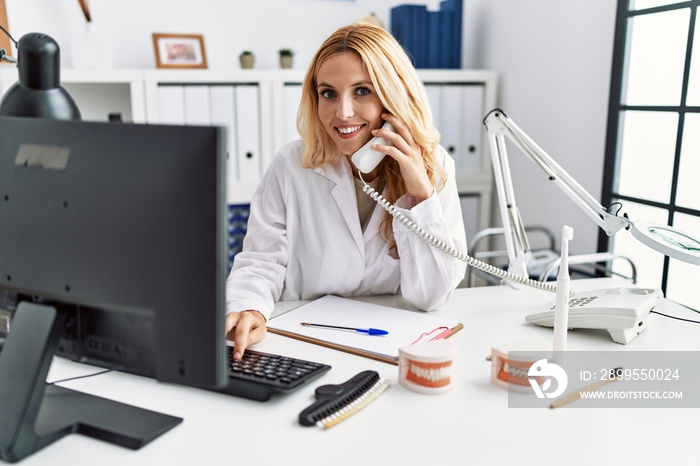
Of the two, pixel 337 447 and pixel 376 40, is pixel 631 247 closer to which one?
pixel 376 40

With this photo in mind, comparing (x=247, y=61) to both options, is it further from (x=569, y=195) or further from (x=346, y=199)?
(x=569, y=195)

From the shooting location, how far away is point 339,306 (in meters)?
1.43

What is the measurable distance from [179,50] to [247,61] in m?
0.29

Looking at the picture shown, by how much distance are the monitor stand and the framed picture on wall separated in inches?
76.1

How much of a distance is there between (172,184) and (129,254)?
0.38 feet

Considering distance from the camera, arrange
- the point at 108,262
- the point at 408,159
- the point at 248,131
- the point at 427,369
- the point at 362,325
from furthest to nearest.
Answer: the point at 248,131 → the point at 408,159 → the point at 362,325 → the point at 427,369 → the point at 108,262

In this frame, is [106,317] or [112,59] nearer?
[106,317]

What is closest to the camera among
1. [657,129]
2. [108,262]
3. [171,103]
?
[108,262]

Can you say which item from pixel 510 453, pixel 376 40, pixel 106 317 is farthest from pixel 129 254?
pixel 376 40

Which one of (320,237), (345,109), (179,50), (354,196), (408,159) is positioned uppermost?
(179,50)

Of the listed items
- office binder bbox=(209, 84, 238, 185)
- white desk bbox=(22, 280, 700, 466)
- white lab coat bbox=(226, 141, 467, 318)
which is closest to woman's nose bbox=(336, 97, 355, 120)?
white lab coat bbox=(226, 141, 467, 318)

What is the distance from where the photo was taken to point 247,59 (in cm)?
265

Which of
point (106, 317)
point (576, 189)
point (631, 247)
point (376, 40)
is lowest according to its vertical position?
point (631, 247)

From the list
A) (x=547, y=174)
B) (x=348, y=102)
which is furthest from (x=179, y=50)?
(x=547, y=174)
